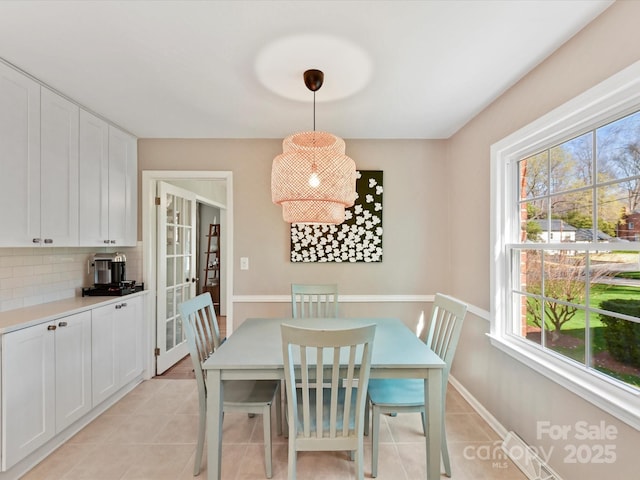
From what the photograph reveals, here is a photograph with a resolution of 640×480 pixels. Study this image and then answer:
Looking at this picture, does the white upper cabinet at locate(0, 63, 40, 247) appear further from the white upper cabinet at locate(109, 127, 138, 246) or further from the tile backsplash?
the white upper cabinet at locate(109, 127, 138, 246)

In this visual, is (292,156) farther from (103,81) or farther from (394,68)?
(103,81)

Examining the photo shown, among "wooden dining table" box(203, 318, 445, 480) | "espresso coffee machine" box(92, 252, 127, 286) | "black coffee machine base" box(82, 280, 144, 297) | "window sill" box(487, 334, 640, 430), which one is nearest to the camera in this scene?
"window sill" box(487, 334, 640, 430)

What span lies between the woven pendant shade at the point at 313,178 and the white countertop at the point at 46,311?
5.36ft

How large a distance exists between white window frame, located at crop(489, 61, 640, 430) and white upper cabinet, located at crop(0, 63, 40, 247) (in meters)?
3.16

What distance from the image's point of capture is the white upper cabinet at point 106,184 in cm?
256

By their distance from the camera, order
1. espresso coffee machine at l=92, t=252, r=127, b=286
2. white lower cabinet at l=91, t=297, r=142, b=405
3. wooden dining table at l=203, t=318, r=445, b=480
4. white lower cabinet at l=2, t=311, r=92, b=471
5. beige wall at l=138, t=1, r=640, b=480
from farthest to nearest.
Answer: beige wall at l=138, t=1, r=640, b=480 → espresso coffee machine at l=92, t=252, r=127, b=286 → white lower cabinet at l=91, t=297, r=142, b=405 → white lower cabinet at l=2, t=311, r=92, b=471 → wooden dining table at l=203, t=318, r=445, b=480

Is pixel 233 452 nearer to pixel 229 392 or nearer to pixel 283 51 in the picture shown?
pixel 229 392

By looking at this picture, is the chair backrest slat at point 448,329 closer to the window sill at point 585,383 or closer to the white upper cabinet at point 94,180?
the window sill at point 585,383

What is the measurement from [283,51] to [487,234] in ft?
6.47

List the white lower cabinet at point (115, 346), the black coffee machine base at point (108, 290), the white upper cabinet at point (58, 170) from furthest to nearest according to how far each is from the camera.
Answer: the black coffee machine base at point (108, 290) < the white lower cabinet at point (115, 346) < the white upper cabinet at point (58, 170)

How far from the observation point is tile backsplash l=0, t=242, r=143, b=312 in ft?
7.18

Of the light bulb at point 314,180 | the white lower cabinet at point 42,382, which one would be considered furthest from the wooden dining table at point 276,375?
the white lower cabinet at point 42,382

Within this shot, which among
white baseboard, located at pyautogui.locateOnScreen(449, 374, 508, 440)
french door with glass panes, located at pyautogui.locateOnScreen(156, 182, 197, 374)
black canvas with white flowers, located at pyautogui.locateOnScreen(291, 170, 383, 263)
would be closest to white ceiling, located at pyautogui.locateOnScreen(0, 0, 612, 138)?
black canvas with white flowers, located at pyautogui.locateOnScreen(291, 170, 383, 263)

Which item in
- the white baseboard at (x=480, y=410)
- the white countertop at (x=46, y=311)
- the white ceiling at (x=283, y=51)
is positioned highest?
the white ceiling at (x=283, y=51)
